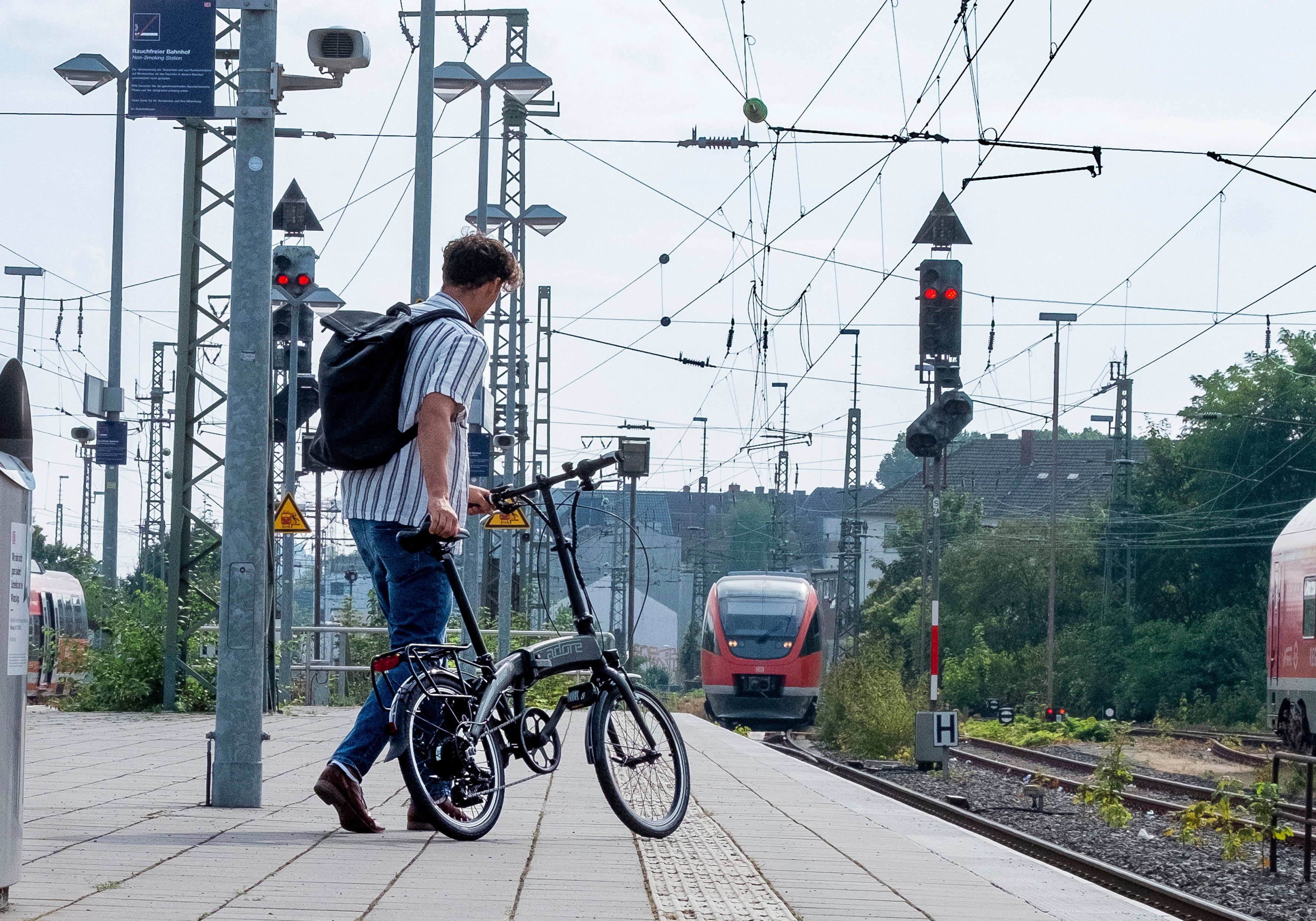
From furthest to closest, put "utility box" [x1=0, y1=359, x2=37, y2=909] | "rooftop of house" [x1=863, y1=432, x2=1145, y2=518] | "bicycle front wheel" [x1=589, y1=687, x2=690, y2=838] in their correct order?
1. "rooftop of house" [x1=863, y1=432, x2=1145, y2=518]
2. "bicycle front wheel" [x1=589, y1=687, x2=690, y2=838]
3. "utility box" [x1=0, y1=359, x2=37, y2=909]

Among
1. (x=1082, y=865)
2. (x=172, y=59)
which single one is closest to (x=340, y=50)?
(x=172, y=59)

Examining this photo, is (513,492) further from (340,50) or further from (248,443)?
(340,50)

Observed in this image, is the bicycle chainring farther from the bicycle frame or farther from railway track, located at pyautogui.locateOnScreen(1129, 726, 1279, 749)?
railway track, located at pyautogui.locateOnScreen(1129, 726, 1279, 749)

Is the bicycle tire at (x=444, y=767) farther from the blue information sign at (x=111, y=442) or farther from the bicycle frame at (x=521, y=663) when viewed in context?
the blue information sign at (x=111, y=442)

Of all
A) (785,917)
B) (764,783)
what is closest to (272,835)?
(785,917)

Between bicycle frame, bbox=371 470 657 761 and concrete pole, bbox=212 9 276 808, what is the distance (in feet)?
4.06

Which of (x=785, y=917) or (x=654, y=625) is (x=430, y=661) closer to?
(x=785, y=917)

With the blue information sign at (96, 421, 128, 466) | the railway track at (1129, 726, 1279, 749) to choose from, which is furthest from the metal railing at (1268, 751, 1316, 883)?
the blue information sign at (96, 421, 128, 466)

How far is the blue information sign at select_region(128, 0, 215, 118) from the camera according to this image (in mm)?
7023


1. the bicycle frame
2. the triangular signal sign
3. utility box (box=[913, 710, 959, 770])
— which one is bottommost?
utility box (box=[913, 710, 959, 770])

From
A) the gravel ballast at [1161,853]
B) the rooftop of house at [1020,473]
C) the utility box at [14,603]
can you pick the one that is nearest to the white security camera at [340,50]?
the utility box at [14,603]

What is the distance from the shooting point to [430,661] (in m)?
5.59

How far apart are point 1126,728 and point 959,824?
5.00 meters

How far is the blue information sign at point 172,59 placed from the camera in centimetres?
702
